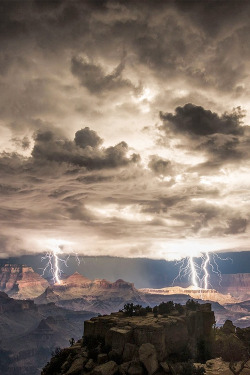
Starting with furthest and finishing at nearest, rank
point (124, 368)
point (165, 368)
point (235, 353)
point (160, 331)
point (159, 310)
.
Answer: point (159, 310), point (235, 353), point (160, 331), point (165, 368), point (124, 368)

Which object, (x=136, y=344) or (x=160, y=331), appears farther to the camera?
(x=160, y=331)

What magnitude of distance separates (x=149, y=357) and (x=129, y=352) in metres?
3.96

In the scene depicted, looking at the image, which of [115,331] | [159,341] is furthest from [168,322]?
[115,331]

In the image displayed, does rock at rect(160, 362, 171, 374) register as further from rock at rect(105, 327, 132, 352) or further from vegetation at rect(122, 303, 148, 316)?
vegetation at rect(122, 303, 148, 316)

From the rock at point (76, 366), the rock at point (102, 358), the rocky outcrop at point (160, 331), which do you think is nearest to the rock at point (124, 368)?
the rocky outcrop at point (160, 331)

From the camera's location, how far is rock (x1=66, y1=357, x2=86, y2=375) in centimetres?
5009

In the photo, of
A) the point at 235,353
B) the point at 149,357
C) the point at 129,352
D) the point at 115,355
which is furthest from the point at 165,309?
the point at 149,357

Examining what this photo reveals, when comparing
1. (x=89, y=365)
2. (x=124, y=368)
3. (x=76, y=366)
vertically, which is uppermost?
(x=124, y=368)

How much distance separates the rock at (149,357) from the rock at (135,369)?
2.97ft

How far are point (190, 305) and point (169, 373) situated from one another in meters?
27.2

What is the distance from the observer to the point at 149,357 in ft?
157

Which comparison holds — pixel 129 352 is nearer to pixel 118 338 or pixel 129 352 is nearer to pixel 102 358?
pixel 118 338

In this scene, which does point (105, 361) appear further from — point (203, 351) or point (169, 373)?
point (203, 351)

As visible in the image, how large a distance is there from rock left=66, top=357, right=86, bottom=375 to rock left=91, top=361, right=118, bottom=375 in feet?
15.2
